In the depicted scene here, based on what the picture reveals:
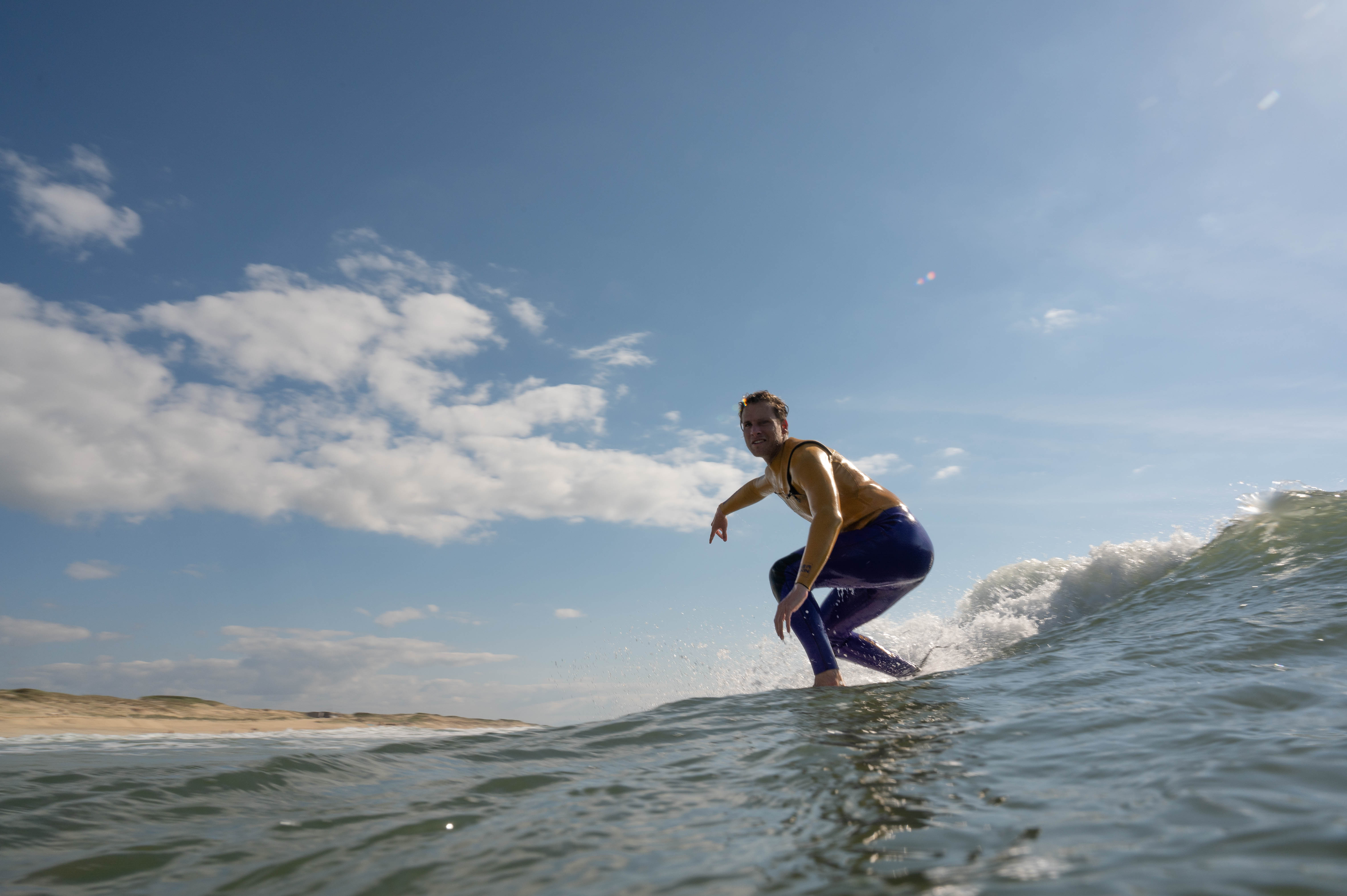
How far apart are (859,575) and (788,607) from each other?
75 centimetres

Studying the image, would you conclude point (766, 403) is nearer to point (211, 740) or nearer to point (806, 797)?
point (806, 797)

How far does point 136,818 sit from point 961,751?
10.1 ft

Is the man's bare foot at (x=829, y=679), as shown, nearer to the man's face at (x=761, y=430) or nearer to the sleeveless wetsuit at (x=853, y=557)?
the sleeveless wetsuit at (x=853, y=557)

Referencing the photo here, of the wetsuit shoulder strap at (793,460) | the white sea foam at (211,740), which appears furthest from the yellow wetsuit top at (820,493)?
the white sea foam at (211,740)

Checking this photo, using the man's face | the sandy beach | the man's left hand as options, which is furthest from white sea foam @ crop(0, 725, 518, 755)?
the man's face

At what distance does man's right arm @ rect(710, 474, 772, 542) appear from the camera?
541 cm

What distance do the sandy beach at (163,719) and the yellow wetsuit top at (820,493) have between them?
16.8 feet

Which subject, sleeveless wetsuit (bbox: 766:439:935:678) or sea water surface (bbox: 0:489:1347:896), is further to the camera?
sleeveless wetsuit (bbox: 766:439:935:678)

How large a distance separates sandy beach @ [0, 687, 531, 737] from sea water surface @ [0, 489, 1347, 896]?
2545 millimetres

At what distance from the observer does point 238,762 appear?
349 centimetres

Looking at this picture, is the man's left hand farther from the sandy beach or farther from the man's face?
the sandy beach

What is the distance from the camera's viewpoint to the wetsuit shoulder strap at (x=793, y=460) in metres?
4.58

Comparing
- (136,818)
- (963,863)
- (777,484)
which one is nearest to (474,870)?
(963,863)

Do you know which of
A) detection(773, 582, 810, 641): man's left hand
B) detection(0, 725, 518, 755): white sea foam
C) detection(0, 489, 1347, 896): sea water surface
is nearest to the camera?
detection(0, 489, 1347, 896): sea water surface
